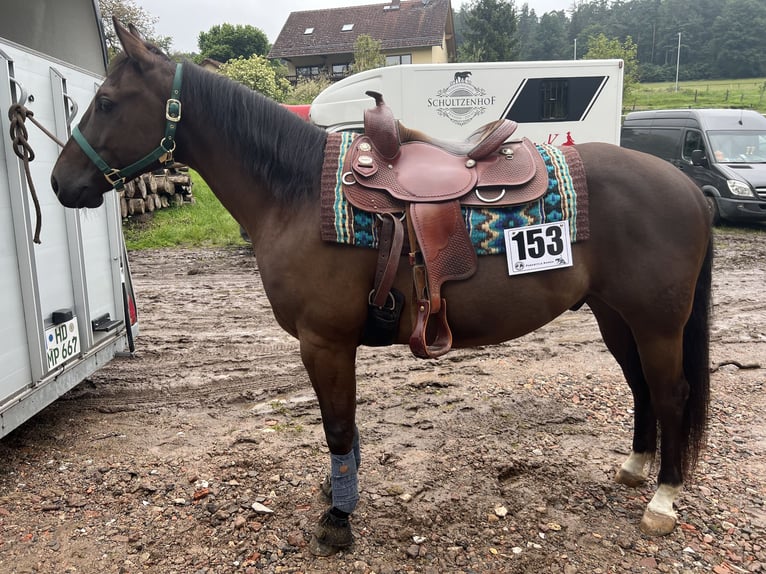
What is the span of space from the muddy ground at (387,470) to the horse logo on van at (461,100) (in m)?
6.08

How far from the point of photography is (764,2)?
2603 inches

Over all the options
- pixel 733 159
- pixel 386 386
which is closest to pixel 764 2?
pixel 733 159

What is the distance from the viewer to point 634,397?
9.50ft

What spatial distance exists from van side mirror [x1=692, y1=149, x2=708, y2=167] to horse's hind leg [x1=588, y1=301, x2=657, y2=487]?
1044cm

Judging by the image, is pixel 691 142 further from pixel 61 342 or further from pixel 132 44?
pixel 61 342

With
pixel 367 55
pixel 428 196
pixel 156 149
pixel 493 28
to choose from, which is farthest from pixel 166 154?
pixel 493 28

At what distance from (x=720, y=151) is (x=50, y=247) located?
1255 cm

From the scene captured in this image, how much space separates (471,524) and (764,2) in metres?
86.7

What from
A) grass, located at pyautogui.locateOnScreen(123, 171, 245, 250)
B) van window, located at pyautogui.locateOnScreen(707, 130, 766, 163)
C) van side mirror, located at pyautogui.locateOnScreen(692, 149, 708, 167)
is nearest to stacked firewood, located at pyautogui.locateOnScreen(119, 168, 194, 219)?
grass, located at pyautogui.locateOnScreen(123, 171, 245, 250)

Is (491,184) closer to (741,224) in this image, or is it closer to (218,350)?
(218,350)

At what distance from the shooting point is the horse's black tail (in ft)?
8.61

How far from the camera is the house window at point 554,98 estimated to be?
9.92 m

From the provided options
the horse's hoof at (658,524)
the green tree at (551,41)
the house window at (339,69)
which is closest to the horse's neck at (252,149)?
the horse's hoof at (658,524)

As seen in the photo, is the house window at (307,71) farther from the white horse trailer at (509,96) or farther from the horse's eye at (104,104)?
the horse's eye at (104,104)
